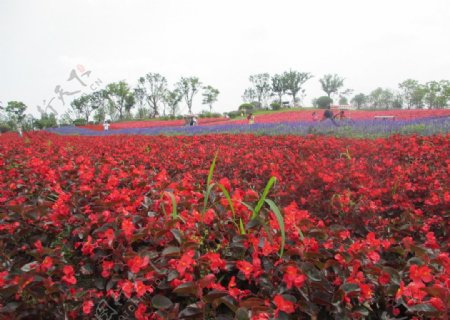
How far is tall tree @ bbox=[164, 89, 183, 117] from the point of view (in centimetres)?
5112

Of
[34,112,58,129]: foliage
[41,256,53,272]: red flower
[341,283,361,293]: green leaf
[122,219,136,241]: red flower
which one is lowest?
[341,283,361,293]: green leaf

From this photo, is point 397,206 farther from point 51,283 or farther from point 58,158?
point 58,158

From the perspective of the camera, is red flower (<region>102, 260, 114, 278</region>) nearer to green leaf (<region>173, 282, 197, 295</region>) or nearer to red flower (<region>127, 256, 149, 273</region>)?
red flower (<region>127, 256, 149, 273</region>)

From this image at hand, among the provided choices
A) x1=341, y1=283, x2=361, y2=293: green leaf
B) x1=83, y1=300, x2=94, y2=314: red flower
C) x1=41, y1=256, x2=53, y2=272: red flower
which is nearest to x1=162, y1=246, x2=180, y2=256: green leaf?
x1=83, y1=300, x2=94, y2=314: red flower

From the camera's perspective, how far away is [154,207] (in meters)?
1.83

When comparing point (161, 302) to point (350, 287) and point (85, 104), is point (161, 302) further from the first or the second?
point (85, 104)

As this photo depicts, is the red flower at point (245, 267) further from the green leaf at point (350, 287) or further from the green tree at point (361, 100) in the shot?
the green tree at point (361, 100)

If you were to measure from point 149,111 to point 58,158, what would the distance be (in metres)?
48.8

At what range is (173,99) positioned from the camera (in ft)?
170

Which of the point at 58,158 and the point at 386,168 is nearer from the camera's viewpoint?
the point at 386,168

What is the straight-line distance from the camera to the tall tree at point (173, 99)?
168ft

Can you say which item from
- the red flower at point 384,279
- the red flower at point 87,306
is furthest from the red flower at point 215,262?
the red flower at point 384,279

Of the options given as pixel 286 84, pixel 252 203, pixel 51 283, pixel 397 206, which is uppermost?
pixel 286 84

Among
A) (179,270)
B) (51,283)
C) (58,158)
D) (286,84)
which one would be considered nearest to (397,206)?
(179,270)
